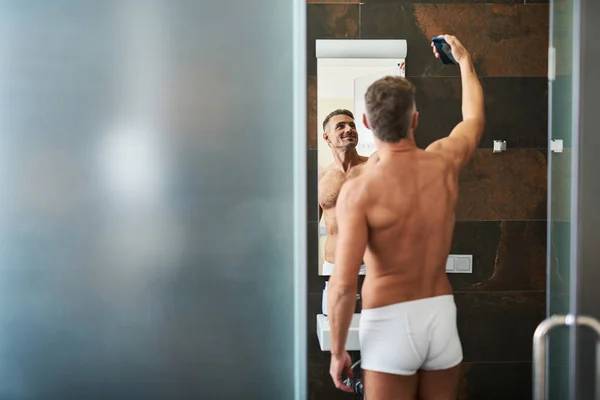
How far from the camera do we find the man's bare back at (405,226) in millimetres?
2084

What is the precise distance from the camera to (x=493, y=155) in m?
A: 2.71

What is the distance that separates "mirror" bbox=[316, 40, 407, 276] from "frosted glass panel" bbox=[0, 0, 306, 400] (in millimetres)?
137

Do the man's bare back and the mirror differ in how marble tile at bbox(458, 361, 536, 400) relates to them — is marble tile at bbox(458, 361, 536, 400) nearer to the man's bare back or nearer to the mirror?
the mirror

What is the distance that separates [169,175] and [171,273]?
0.42 metres

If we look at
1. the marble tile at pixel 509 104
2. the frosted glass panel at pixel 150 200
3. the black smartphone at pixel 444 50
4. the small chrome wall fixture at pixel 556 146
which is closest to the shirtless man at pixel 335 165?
the frosted glass panel at pixel 150 200

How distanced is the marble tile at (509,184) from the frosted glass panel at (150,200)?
0.73 meters

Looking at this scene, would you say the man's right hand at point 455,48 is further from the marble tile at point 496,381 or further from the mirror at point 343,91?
the marble tile at point 496,381

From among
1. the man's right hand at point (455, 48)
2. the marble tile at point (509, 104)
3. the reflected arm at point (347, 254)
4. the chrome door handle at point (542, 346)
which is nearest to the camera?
the chrome door handle at point (542, 346)

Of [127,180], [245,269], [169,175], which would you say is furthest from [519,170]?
[127,180]

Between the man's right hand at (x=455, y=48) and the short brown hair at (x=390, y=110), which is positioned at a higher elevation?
the man's right hand at (x=455, y=48)

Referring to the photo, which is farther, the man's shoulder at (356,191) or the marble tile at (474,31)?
the marble tile at (474,31)

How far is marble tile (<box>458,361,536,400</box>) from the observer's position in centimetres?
272

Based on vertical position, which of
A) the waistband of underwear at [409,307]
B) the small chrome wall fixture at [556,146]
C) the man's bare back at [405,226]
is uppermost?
the small chrome wall fixture at [556,146]

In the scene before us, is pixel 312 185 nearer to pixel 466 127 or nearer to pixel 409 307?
pixel 466 127
